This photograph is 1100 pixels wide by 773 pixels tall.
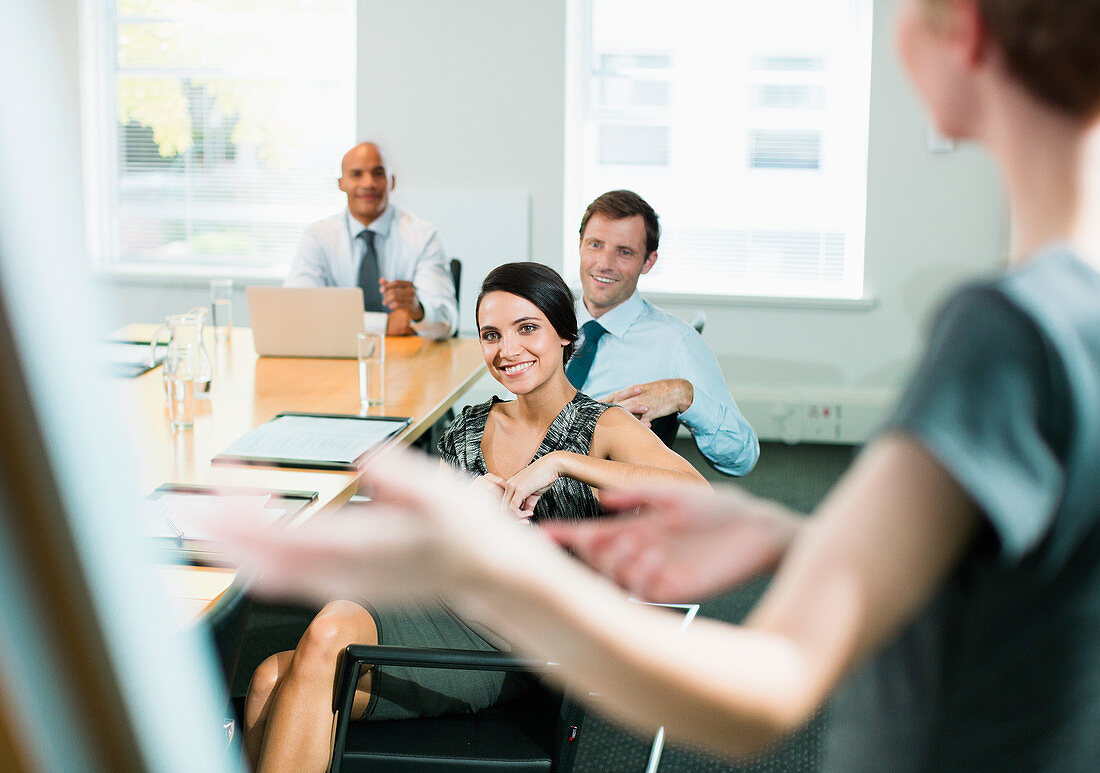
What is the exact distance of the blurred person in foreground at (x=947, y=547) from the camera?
13.0 inches

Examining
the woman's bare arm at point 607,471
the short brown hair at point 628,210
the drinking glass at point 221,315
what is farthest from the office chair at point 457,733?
the drinking glass at point 221,315

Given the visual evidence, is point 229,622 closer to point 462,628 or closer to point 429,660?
point 429,660

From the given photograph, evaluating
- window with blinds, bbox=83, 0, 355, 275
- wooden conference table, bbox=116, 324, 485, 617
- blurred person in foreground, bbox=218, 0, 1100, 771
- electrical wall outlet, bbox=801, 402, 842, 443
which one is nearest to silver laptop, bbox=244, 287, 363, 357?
wooden conference table, bbox=116, 324, 485, 617

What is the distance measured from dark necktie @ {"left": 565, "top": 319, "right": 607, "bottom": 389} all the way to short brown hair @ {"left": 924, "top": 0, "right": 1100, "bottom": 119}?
8.67ft

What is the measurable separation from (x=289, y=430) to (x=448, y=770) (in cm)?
116

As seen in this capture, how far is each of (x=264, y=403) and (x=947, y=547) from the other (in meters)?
2.74

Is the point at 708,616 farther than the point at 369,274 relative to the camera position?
No

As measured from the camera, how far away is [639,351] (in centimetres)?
299

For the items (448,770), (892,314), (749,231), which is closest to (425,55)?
A: (749,231)

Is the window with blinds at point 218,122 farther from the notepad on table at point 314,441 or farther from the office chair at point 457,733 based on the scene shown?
the office chair at point 457,733

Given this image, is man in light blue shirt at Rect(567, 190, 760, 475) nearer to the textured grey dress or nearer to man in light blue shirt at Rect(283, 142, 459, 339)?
the textured grey dress

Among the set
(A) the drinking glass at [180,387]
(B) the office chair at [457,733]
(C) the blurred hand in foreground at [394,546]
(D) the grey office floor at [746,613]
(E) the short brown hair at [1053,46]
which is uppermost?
(E) the short brown hair at [1053,46]

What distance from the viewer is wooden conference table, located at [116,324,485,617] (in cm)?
212

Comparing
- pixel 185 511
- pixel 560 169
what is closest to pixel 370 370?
pixel 185 511
